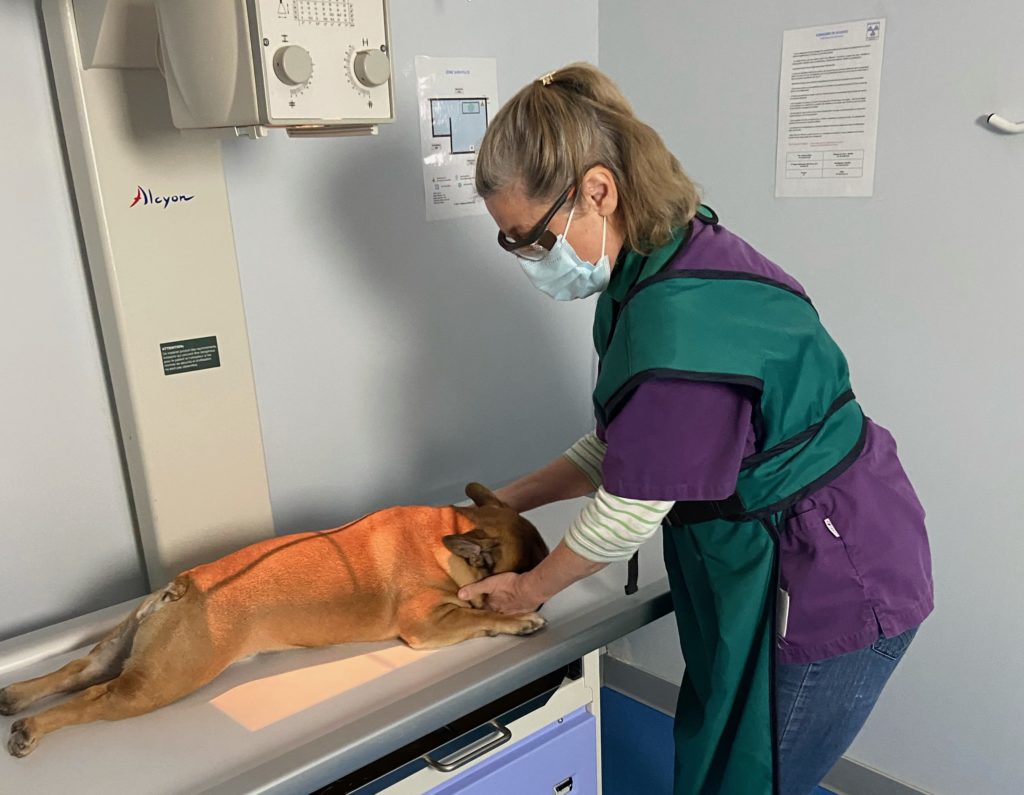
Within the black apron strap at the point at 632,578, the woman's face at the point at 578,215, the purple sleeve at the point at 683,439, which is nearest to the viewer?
the purple sleeve at the point at 683,439

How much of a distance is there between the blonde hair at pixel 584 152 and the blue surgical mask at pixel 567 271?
0.20 feet

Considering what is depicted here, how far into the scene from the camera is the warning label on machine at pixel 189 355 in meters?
1.54

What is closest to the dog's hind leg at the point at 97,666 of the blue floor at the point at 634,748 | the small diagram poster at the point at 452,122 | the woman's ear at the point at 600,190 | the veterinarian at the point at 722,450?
the veterinarian at the point at 722,450

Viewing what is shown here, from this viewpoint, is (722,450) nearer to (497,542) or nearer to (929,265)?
(497,542)

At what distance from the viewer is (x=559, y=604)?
1.52m

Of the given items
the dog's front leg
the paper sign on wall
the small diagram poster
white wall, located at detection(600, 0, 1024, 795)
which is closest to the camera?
the dog's front leg

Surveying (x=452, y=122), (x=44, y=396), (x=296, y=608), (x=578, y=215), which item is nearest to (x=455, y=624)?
(x=296, y=608)

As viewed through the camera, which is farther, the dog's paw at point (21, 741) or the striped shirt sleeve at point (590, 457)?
the striped shirt sleeve at point (590, 457)

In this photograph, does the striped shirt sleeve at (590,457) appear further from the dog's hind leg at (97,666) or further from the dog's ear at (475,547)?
the dog's hind leg at (97,666)

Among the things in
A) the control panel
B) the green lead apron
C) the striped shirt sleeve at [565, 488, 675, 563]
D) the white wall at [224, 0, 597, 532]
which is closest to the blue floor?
the white wall at [224, 0, 597, 532]

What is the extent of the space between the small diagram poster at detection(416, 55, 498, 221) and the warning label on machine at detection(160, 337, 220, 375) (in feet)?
2.12

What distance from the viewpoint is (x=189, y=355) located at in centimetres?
156

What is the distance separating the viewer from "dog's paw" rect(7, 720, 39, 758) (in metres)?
1.18

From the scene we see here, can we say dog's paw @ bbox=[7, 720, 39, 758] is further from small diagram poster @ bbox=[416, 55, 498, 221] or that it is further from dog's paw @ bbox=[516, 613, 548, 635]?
small diagram poster @ bbox=[416, 55, 498, 221]
